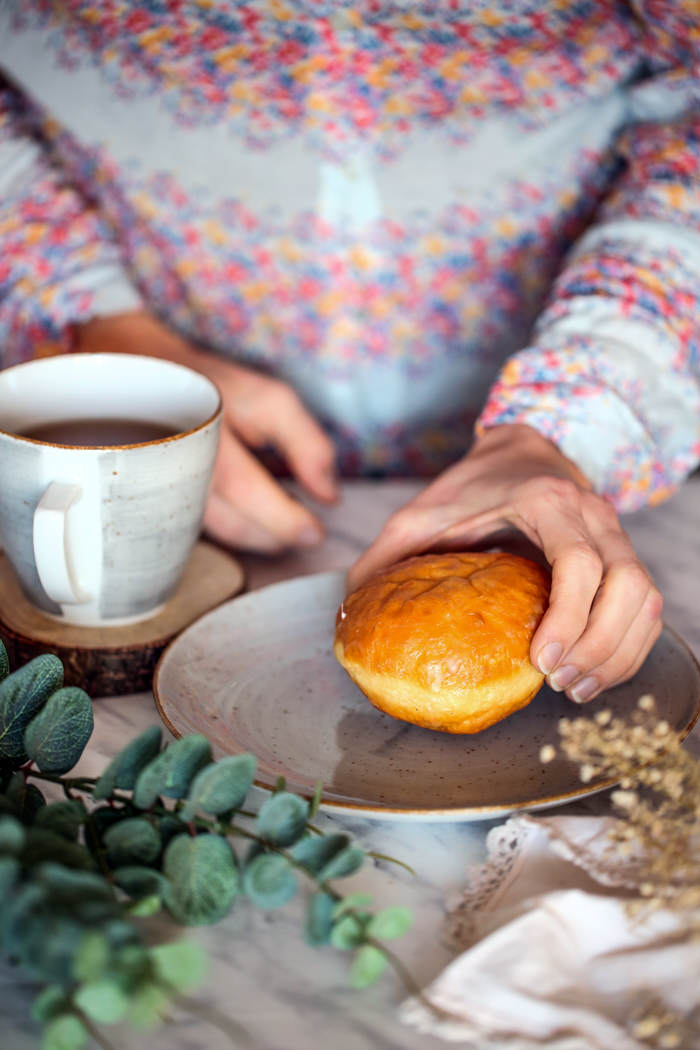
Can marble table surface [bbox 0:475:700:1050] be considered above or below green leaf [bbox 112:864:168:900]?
below

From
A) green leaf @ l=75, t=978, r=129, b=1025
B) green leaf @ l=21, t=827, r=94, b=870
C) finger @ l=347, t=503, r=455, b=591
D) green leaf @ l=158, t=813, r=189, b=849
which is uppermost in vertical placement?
green leaf @ l=75, t=978, r=129, b=1025

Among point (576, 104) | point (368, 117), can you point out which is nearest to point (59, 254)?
point (368, 117)

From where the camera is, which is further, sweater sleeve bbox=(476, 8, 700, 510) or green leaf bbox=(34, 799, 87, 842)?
sweater sleeve bbox=(476, 8, 700, 510)

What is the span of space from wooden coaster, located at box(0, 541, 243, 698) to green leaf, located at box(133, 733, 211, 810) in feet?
0.82

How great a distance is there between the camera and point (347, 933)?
0.49 metres

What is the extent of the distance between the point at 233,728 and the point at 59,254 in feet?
2.29

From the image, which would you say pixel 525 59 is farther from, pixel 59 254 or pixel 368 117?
pixel 59 254

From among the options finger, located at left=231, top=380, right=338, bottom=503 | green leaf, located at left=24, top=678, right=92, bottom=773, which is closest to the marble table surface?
green leaf, located at left=24, top=678, right=92, bottom=773

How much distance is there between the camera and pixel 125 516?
0.74 metres

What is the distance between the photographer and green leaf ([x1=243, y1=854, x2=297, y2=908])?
19.5 inches

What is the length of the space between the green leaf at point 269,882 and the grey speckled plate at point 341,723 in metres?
0.09

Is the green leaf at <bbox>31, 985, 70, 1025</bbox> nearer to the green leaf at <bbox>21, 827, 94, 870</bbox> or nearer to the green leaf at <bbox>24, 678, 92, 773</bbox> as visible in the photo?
the green leaf at <bbox>21, 827, 94, 870</bbox>

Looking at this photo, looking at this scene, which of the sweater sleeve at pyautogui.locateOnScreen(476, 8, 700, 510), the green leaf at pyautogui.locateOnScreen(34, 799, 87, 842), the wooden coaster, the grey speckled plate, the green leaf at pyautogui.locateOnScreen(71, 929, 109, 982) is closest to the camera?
the green leaf at pyautogui.locateOnScreen(71, 929, 109, 982)

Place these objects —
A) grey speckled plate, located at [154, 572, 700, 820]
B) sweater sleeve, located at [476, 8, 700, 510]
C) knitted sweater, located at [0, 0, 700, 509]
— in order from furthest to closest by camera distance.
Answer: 1. knitted sweater, located at [0, 0, 700, 509]
2. sweater sleeve, located at [476, 8, 700, 510]
3. grey speckled plate, located at [154, 572, 700, 820]
